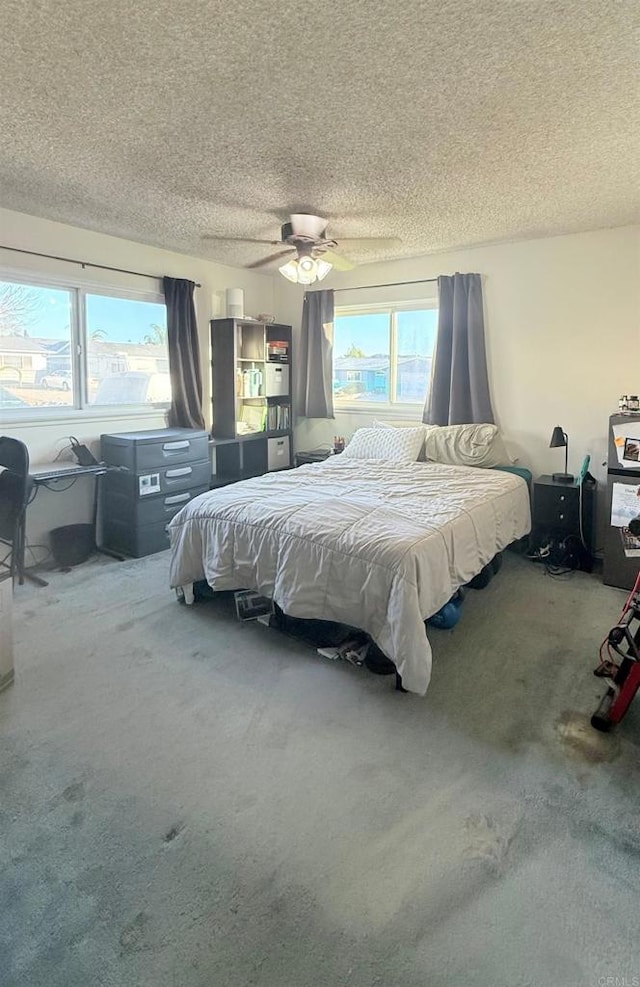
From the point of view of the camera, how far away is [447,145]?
8.42 feet

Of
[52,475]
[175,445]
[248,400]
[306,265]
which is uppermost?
[306,265]

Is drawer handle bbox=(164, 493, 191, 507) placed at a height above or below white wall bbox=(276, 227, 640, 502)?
below

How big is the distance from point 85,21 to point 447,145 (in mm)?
1591

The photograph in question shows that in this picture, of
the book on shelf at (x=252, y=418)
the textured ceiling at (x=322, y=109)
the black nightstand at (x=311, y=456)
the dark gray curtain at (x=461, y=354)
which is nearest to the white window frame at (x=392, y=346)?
the dark gray curtain at (x=461, y=354)

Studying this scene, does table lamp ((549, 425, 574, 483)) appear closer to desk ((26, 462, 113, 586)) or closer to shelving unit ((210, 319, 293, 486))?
shelving unit ((210, 319, 293, 486))

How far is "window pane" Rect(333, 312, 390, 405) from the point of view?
5.25 meters

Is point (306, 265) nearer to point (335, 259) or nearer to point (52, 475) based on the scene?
point (335, 259)

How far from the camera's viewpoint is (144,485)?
160 inches

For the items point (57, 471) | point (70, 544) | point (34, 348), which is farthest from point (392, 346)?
point (70, 544)

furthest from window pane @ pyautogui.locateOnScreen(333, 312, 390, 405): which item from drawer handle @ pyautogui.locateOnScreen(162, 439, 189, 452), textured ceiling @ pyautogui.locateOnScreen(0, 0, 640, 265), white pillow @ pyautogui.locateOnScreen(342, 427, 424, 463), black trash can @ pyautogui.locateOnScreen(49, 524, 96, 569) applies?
black trash can @ pyautogui.locateOnScreen(49, 524, 96, 569)

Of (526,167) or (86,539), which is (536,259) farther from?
(86,539)

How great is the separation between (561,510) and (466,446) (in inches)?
34.2

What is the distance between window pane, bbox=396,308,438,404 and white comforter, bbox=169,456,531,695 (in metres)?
1.59

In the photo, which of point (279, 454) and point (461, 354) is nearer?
point (461, 354)
